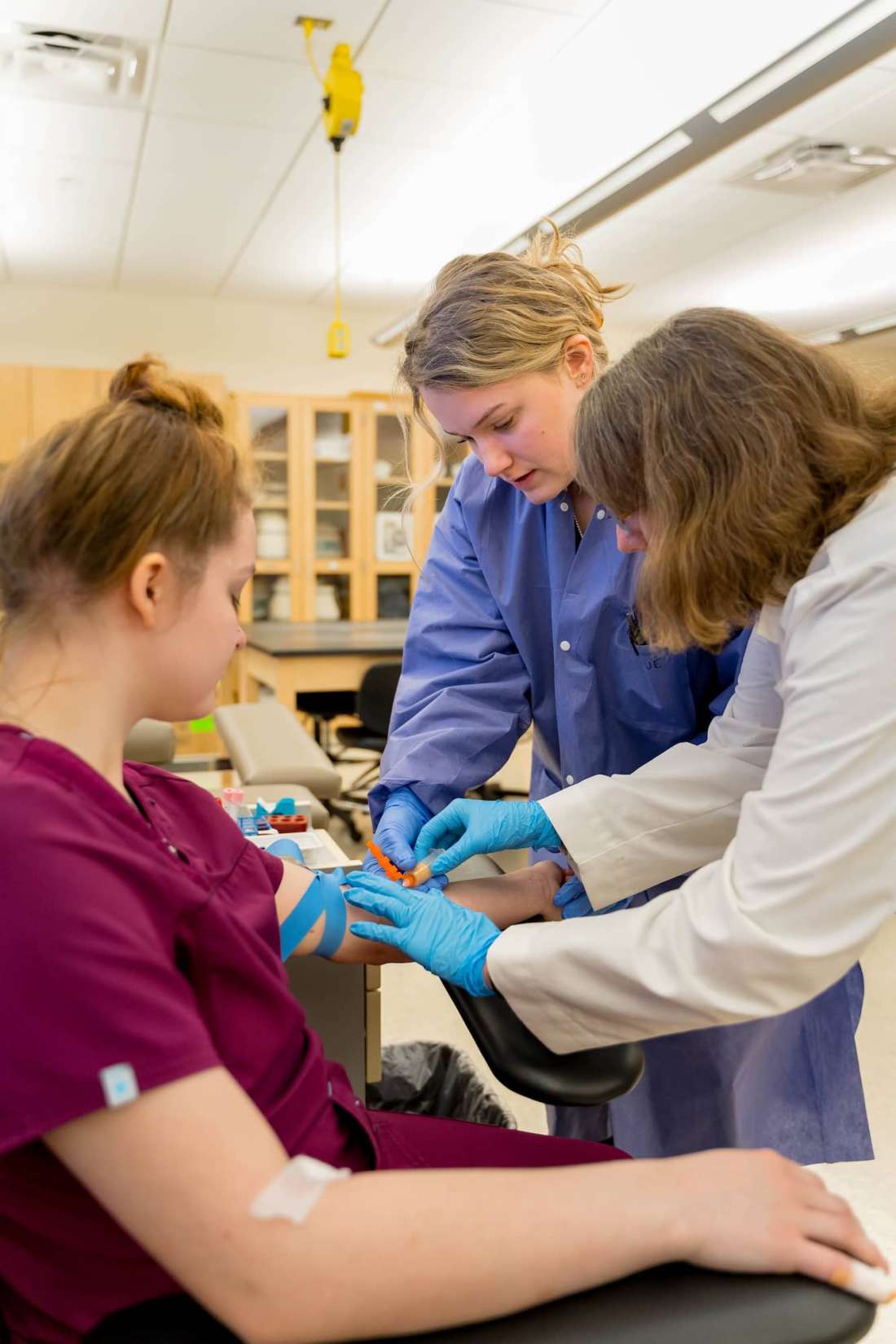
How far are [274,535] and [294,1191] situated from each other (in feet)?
19.3

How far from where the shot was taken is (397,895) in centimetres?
121

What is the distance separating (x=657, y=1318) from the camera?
29.6 inches

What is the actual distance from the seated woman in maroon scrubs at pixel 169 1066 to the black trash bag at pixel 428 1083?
1.06m

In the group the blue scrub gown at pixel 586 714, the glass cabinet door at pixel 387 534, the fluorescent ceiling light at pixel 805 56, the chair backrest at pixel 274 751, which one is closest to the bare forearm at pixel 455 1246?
the blue scrub gown at pixel 586 714

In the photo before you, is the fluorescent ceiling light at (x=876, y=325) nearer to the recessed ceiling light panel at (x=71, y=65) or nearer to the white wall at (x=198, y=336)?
the white wall at (x=198, y=336)

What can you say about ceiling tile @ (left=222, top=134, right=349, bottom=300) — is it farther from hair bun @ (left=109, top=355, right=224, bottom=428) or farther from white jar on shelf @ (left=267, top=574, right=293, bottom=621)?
hair bun @ (left=109, top=355, right=224, bottom=428)

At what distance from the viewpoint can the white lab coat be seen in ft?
2.90

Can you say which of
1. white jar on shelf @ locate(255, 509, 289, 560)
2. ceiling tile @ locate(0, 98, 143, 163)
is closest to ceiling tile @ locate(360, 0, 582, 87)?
ceiling tile @ locate(0, 98, 143, 163)

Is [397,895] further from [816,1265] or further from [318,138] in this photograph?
[318,138]

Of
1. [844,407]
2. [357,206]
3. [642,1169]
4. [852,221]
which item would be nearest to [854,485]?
[844,407]

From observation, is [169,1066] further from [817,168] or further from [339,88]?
[817,168]

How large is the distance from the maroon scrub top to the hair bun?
0.30 m

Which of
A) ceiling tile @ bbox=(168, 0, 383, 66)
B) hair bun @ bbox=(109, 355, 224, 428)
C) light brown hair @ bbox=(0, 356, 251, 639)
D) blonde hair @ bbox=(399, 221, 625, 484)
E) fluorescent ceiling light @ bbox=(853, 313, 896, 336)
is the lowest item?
light brown hair @ bbox=(0, 356, 251, 639)

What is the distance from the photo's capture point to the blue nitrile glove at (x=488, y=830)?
1.38 meters
